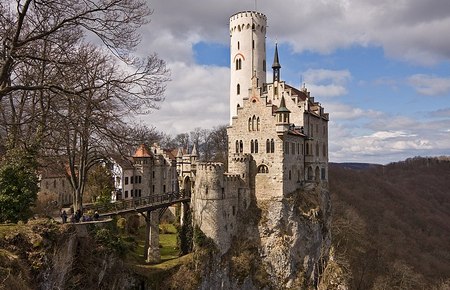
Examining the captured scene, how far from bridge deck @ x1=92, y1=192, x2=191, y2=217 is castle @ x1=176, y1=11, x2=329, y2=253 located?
1.86 metres

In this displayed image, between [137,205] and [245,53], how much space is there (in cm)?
2404

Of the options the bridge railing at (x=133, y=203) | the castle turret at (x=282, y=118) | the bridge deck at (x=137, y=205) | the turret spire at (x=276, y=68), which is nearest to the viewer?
the bridge deck at (x=137, y=205)

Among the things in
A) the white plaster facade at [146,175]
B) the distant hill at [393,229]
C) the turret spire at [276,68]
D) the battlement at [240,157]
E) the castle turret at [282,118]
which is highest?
the turret spire at [276,68]

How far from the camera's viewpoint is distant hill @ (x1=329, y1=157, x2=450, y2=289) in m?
60.8

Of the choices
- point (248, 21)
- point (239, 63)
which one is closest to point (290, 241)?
point (239, 63)

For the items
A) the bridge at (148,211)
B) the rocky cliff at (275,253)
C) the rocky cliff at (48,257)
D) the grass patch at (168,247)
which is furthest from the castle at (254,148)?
the rocky cliff at (48,257)

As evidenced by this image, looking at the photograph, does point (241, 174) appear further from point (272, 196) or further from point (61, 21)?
point (61, 21)

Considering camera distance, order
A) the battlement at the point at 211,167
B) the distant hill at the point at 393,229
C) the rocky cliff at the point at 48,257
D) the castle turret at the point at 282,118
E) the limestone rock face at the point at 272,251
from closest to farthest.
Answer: the rocky cliff at the point at 48,257
the battlement at the point at 211,167
the limestone rock face at the point at 272,251
the castle turret at the point at 282,118
the distant hill at the point at 393,229

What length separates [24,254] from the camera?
1734cm

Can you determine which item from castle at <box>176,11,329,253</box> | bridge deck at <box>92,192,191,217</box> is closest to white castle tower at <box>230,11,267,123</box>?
castle at <box>176,11,329,253</box>

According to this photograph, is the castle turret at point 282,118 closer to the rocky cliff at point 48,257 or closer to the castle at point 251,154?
the castle at point 251,154

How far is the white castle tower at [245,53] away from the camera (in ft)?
167

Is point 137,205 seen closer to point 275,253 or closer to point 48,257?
point 275,253

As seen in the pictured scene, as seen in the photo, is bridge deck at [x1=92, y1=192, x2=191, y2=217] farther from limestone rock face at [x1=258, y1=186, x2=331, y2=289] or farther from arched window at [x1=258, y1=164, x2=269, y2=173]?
limestone rock face at [x1=258, y1=186, x2=331, y2=289]
